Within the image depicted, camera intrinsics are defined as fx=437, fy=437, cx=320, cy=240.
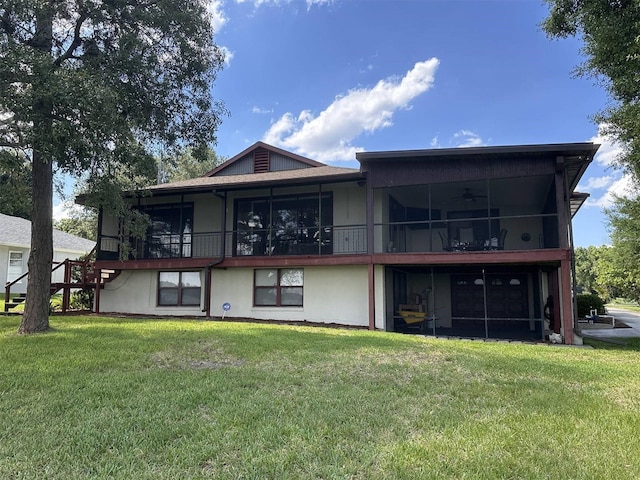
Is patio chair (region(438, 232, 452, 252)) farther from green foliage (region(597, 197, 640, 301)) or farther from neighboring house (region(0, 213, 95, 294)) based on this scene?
neighboring house (region(0, 213, 95, 294))

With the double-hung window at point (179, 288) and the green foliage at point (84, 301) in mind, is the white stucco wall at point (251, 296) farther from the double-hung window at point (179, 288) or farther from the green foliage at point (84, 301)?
the green foliage at point (84, 301)

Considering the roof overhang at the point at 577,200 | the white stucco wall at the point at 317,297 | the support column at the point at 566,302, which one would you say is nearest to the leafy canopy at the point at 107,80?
the white stucco wall at the point at 317,297

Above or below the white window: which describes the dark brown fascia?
above

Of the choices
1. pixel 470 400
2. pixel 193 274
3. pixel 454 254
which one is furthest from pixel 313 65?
pixel 470 400

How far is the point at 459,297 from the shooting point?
15.8 m

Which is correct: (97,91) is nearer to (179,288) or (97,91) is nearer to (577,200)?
(179,288)

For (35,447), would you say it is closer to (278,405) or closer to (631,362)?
(278,405)

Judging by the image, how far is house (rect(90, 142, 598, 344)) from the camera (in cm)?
1184

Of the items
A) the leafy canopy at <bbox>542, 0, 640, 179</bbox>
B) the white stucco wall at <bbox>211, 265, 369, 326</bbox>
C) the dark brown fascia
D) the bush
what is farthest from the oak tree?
the bush

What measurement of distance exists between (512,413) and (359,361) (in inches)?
110

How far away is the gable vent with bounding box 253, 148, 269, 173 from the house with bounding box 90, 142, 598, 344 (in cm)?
8

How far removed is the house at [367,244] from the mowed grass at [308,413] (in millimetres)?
5128

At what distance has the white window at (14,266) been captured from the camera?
76.6 ft

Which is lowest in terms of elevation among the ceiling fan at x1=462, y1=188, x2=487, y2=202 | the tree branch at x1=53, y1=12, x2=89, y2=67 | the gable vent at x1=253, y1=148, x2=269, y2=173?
the ceiling fan at x1=462, y1=188, x2=487, y2=202
